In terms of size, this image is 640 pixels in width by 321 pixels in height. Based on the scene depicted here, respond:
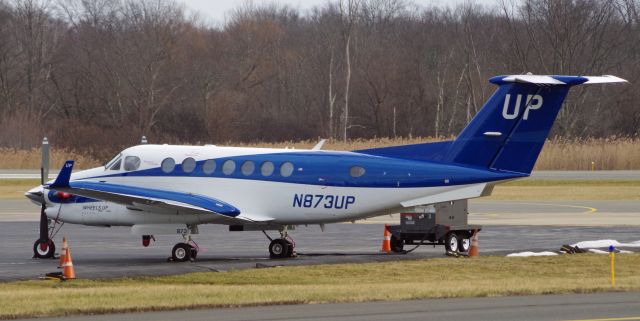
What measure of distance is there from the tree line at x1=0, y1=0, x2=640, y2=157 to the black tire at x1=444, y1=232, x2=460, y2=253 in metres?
46.5

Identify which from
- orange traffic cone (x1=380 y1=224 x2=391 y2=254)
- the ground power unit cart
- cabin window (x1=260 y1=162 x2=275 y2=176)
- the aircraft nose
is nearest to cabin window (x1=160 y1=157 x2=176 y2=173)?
cabin window (x1=260 y1=162 x2=275 y2=176)

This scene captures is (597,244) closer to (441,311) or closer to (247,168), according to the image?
(247,168)

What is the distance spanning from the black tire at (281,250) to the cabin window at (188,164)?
8.43 feet

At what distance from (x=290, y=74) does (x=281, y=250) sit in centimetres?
7261

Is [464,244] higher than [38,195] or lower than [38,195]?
lower

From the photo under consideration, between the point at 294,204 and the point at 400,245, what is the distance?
342 centimetres

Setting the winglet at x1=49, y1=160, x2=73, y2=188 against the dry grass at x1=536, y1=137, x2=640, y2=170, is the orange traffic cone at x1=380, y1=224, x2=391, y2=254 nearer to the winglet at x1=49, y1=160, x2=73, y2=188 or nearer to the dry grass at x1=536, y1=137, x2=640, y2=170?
the winglet at x1=49, y1=160, x2=73, y2=188

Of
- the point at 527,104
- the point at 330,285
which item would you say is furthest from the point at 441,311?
the point at 527,104

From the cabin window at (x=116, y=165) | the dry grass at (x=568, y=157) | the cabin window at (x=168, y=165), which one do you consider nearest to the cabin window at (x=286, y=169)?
the cabin window at (x=168, y=165)

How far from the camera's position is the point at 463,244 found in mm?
27578

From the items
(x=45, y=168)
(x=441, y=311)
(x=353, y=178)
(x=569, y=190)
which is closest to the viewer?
(x=441, y=311)

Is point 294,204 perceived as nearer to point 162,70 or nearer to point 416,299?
point 416,299

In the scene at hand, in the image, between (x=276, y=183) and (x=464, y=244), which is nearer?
(x=276, y=183)

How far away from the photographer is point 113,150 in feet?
221
